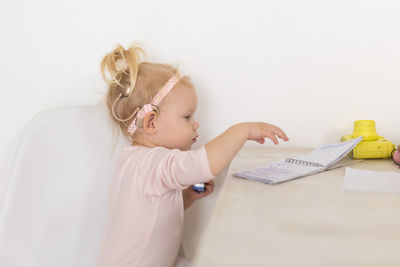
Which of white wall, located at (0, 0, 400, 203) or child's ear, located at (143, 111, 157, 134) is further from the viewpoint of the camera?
white wall, located at (0, 0, 400, 203)

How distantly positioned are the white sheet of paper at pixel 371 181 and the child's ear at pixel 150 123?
46 centimetres

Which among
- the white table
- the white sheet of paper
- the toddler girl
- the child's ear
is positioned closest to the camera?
the white table

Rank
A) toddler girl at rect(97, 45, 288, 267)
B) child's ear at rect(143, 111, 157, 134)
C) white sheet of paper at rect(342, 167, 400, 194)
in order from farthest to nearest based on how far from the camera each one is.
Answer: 1. child's ear at rect(143, 111, 157, 134)
2. toddler girl at rect(97, 45, 288, 267)
3. white sheet of paper at rect(342, 167, 400, 194)

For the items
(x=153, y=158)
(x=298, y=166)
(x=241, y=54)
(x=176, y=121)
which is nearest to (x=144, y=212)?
(x=153, y=158)

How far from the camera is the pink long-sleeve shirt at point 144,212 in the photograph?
3.13 ft

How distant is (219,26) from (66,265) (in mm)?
818

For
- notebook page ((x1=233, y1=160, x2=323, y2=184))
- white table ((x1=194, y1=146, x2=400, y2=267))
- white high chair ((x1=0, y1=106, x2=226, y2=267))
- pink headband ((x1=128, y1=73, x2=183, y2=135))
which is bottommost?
white high chair ((x1=0, y1=106, x2=226, y2=267))

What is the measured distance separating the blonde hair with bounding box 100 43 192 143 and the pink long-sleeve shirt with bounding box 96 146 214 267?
110mm

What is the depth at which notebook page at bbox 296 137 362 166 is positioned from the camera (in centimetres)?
99

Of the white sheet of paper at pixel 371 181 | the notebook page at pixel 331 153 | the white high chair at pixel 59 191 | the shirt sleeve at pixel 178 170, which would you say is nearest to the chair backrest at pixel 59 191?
the white high chair at pixel 59 191

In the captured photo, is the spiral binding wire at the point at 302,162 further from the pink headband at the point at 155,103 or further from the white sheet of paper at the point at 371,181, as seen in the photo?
the pink headband at the point at 155,103

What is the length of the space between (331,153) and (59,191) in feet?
2.47

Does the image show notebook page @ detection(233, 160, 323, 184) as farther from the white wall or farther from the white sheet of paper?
the white wall

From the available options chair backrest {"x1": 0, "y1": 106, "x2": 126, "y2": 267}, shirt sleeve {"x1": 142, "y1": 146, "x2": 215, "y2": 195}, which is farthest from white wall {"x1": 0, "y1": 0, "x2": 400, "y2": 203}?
shirt sleeve {"x1": 142, "y1": 146, "x2": 215, "y2": 195}
